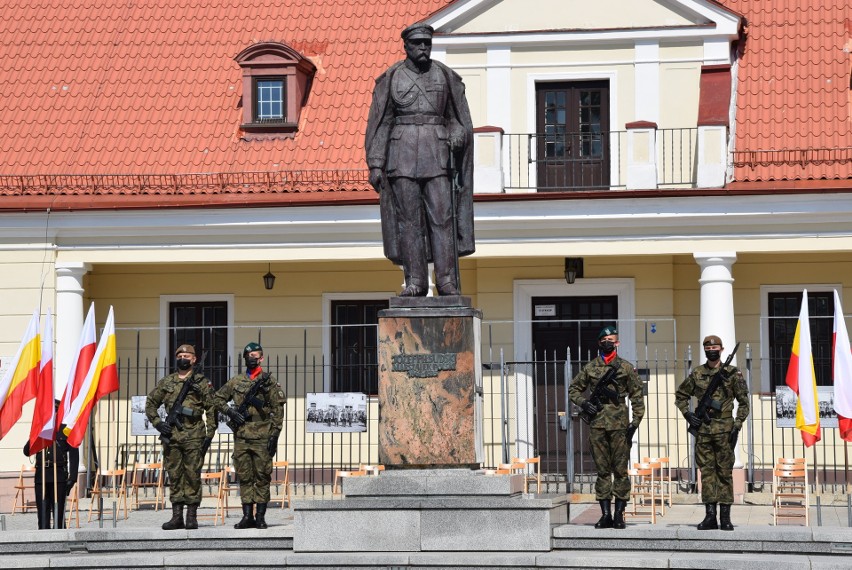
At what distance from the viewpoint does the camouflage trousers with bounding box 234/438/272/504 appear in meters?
14.5

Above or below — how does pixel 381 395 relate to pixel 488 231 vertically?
below

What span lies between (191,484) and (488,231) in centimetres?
771

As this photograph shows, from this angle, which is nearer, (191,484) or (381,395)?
(381,395)

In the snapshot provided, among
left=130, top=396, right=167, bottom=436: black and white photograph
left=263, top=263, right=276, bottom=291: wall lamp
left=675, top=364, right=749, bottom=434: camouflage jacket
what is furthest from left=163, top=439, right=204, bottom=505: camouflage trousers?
left=263, top=263, right=276, bottom=291: wall lamp

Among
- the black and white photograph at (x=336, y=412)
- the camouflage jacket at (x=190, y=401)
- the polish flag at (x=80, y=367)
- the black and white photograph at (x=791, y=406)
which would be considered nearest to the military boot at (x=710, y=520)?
the camouflage jacket at (x=190, y=401)

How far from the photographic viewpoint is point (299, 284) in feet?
75.9

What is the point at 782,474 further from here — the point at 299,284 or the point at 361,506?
the point at 299,284

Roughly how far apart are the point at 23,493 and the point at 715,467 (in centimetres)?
950

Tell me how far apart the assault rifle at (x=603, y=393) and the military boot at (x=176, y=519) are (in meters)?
3.64

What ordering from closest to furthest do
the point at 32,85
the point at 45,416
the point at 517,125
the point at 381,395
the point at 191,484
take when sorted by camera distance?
the point at 381,395 → the point at 191,484 → the point at 45,416 → the point at 517,125 → the point at 32,85

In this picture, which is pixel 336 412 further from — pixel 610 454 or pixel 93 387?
pixel 610 454

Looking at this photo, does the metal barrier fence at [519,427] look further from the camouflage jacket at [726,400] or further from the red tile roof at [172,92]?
the camouflage jacket at [726,400]

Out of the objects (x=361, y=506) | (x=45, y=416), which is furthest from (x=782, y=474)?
(x=45, y=416)

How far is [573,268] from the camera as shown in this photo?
22125 millimetres
